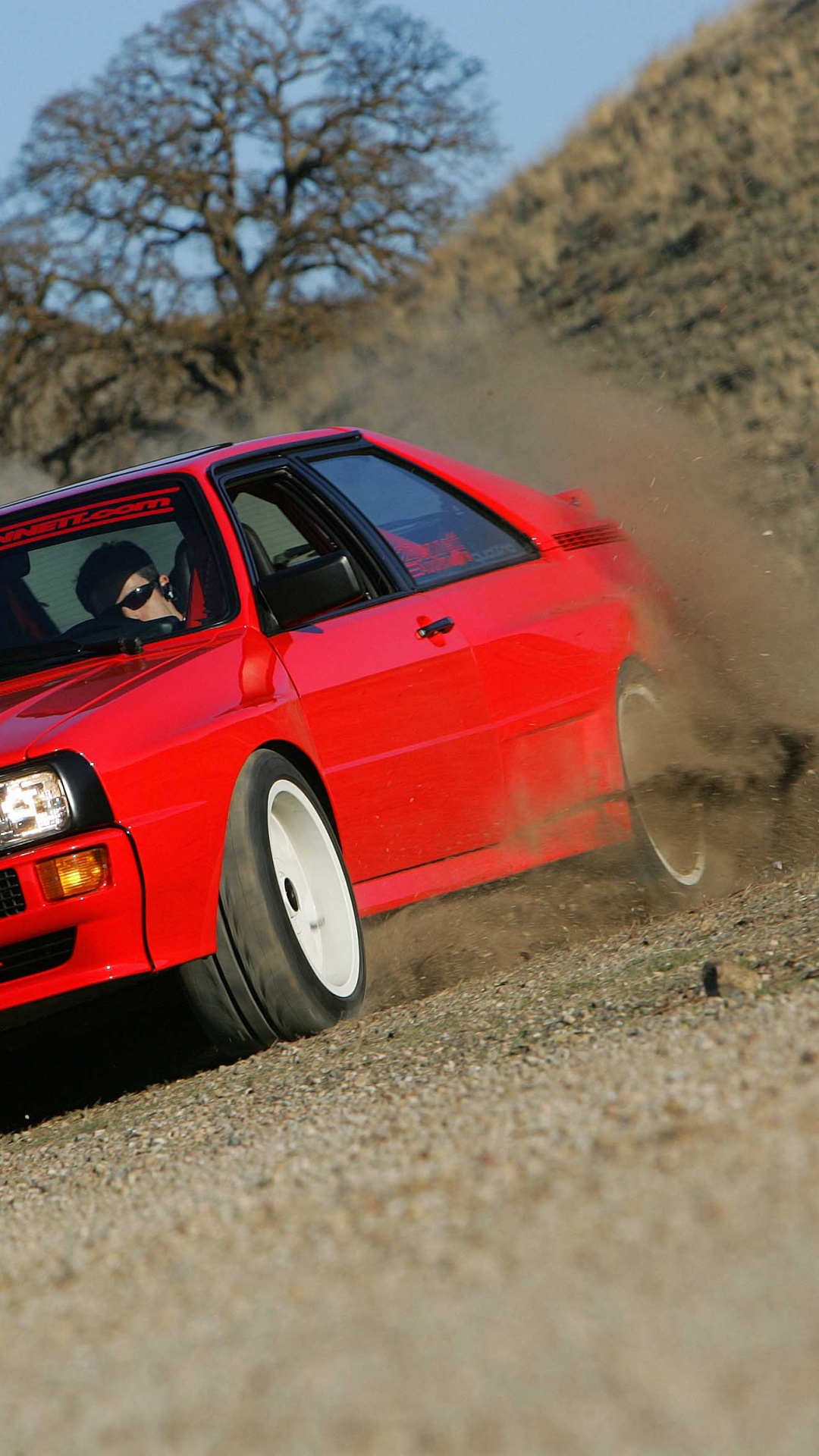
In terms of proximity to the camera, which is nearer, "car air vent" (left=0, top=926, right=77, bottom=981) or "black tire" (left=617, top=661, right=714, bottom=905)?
"car air vent" (left=0, top=926, right=77, bottom=981)

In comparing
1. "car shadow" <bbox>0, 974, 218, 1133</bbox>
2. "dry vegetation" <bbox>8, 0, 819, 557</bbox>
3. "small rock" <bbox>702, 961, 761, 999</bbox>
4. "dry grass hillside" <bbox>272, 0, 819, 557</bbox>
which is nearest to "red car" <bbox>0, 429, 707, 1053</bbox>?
"car shadow" <bbox>0, 974, 218, 1133</bbox>

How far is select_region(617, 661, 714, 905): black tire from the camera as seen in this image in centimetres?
573

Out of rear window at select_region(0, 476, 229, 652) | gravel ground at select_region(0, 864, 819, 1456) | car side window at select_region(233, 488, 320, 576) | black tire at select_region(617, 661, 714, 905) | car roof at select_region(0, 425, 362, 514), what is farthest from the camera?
black tire at select_region(617, 661, 714, 905)

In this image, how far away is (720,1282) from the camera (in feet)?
7.63

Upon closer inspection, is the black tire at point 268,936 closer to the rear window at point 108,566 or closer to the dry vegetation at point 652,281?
the rear window at point 108,566

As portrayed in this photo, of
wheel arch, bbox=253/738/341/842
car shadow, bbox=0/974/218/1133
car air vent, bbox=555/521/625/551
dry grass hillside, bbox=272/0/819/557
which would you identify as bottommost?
car shadow, bbox=0/974/218/1133

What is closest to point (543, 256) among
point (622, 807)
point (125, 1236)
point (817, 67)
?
point (817, 67)

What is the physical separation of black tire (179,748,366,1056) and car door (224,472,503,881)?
24 centimetres

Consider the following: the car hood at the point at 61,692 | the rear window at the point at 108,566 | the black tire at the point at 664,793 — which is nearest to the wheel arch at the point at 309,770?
the car hood at the point at 61,692

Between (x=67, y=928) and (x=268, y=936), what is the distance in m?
0.52

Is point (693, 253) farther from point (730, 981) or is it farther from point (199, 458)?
point (730, 981)

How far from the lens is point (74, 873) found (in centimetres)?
399

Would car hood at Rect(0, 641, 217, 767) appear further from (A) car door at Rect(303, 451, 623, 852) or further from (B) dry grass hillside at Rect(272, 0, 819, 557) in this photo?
(B) dry grass hillside at Rect(272, 0, 819, 557)

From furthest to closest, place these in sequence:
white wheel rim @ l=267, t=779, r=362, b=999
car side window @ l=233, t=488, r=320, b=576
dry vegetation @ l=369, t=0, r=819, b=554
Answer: dry vegetation @ l=369, t=0, r=819, b=554 < car side window @ l=233, t=488, r=320, b=576 < white wheel rim @ l=267, t=779, r=362, b=999
